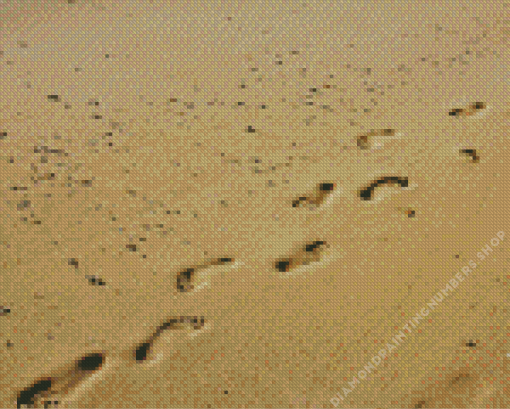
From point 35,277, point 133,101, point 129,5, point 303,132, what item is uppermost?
point 129,5

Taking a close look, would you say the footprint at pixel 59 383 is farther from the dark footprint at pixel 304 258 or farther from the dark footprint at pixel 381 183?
the dark footprint at pixel 381 183

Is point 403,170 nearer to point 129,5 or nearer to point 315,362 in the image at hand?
point 315,362

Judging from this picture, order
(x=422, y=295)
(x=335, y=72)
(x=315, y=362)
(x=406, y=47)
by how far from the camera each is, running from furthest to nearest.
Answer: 1. (x=406, y=47)
2. (x=335, y=72)
3. (x=422, y=295)
4. (x=315, y=362)

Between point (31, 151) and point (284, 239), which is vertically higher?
point (31, 151)

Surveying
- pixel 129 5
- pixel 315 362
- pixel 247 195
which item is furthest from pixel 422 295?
pixel 129 5

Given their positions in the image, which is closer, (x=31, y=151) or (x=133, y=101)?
(x=31, y=151)

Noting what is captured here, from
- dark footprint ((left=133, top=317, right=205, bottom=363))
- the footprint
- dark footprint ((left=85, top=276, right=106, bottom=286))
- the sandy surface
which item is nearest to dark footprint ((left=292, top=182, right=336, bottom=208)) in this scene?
the sandy surface

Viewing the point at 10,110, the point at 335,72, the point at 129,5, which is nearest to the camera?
the point at 10,110
